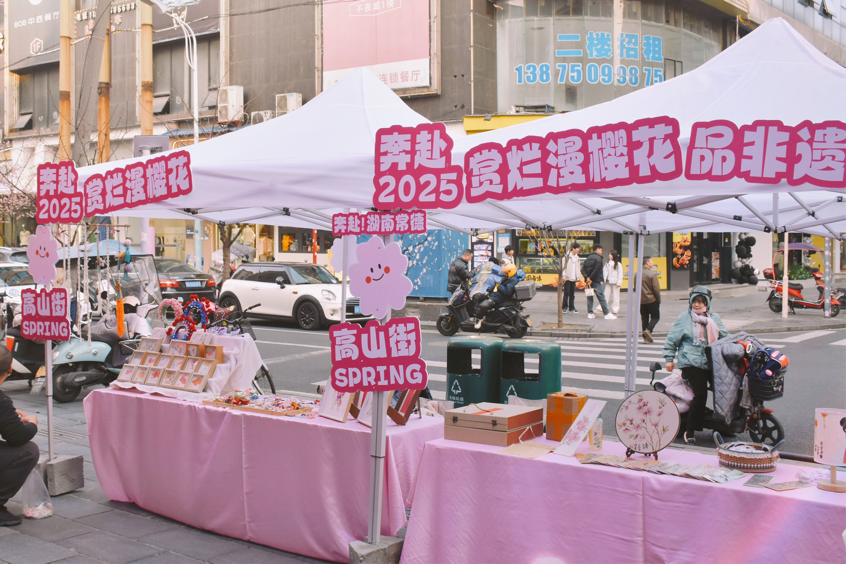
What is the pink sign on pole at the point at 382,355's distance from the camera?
4.11m

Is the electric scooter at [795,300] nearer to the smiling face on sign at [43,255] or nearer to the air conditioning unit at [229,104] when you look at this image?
the smiling face on sign at [43,255]

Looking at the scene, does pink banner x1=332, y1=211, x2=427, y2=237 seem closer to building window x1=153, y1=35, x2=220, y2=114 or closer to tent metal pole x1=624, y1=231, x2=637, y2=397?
tent metal pole x1=624, y1=231, x2=637, y2=397

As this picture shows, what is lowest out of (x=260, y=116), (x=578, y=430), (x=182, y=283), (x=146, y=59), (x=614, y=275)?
(x=578, y=430)

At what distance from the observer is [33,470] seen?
5.29 metres

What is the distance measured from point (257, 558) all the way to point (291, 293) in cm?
1273

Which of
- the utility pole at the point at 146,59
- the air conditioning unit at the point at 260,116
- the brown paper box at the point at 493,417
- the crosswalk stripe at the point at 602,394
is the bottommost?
the crosswalk stripe at the point at 602,394

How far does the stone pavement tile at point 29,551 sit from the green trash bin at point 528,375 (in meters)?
3.88

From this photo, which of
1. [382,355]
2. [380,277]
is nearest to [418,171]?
[380,277]

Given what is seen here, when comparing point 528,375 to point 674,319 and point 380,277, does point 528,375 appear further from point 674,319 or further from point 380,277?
point 674,319

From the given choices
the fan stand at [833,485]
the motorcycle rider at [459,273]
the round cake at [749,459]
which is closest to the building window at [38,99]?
the motorcycle rider at [459,273]

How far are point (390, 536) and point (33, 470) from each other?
2793 millimetres

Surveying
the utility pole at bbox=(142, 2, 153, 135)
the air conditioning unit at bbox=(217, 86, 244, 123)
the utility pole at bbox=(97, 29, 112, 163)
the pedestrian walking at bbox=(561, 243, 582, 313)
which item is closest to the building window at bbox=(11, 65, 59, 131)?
the air conditioning unit at bbox=(217, 86, 244, 123)

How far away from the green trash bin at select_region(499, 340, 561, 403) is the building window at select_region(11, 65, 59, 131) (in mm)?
36560

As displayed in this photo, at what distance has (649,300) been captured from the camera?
1488cm
